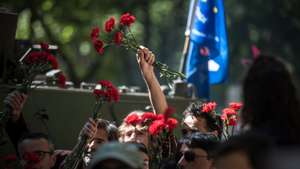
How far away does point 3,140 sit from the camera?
7.57 meters

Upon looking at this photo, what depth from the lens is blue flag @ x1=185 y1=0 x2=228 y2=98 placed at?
1131cm

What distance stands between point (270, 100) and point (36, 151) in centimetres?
261

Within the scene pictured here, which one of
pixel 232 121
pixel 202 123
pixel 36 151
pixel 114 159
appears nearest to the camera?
pixel 114 159

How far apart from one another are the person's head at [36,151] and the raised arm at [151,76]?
89 centimetres

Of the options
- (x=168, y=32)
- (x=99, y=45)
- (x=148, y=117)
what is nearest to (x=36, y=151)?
(x=148, y=117)

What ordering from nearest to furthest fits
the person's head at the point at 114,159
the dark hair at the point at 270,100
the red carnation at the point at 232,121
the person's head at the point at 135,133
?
the person's head at the point at 114,159 < the dark hair at the point at 270,100 < the person's head at the point at 135,133 < the red carnation at the point at 232,121

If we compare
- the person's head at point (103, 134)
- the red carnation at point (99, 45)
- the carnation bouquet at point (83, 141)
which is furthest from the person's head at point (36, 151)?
the red carnation at point (99, 45)

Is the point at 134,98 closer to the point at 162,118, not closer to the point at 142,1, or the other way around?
the point at 162,118

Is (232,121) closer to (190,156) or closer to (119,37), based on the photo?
(119,37)

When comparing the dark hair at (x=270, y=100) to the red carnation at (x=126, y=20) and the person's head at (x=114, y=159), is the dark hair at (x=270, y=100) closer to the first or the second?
the person's head at (x=114, y=159)

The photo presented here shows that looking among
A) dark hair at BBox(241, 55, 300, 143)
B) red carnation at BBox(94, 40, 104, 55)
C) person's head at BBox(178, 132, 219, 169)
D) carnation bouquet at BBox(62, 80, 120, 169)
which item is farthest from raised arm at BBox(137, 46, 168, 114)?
dark hair at BBox(241, 55, 300, 143)

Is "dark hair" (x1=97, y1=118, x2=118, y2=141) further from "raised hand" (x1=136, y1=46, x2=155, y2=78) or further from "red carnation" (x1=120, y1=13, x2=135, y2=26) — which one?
"red carnation" (x1=120, y1=13, x2=135, y2=26)

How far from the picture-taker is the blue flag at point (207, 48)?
37.1 ft

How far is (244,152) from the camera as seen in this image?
4.27 m
